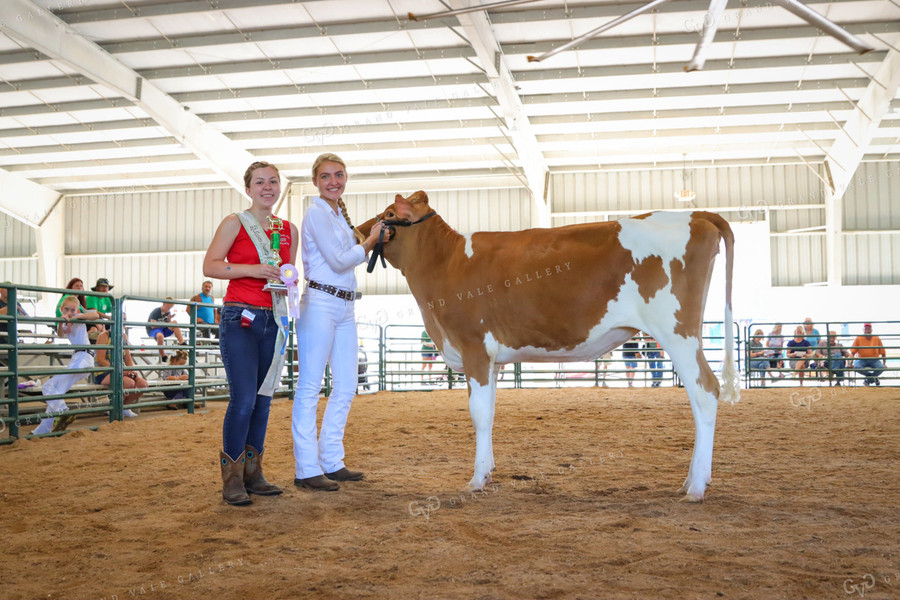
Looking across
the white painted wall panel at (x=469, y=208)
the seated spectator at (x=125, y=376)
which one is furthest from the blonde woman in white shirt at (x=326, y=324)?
the white painted wall panel at (x=469, y=208)

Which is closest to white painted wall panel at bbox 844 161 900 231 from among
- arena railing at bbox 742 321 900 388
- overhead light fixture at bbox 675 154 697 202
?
overhead light fixture at bbox 675 154 697 202

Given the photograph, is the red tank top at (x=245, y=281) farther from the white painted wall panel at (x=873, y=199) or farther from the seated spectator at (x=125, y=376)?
the white painted wall panel at (x=873, y=199)

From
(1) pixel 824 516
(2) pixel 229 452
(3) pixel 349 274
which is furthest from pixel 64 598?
(1) pixel 824 516

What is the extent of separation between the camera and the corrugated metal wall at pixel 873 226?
20469 mm

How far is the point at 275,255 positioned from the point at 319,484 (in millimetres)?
1261

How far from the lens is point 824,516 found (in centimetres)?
317

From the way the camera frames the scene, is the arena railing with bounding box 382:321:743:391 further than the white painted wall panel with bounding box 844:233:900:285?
No

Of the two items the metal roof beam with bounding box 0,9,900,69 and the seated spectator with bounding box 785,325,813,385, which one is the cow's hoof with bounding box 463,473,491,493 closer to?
the metal roof beam with bounding box 0,9,900,69

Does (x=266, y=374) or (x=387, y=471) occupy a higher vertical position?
(x=266, y=374)

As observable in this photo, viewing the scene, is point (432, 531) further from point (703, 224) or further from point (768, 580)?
point (703, 224)

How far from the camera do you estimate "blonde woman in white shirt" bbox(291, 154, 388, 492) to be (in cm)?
394

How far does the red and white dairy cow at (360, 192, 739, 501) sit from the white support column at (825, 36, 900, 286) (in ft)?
37.0

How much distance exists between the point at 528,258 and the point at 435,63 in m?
11.4

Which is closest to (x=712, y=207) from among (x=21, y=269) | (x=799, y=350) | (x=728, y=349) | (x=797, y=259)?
(x=797, y=259)
